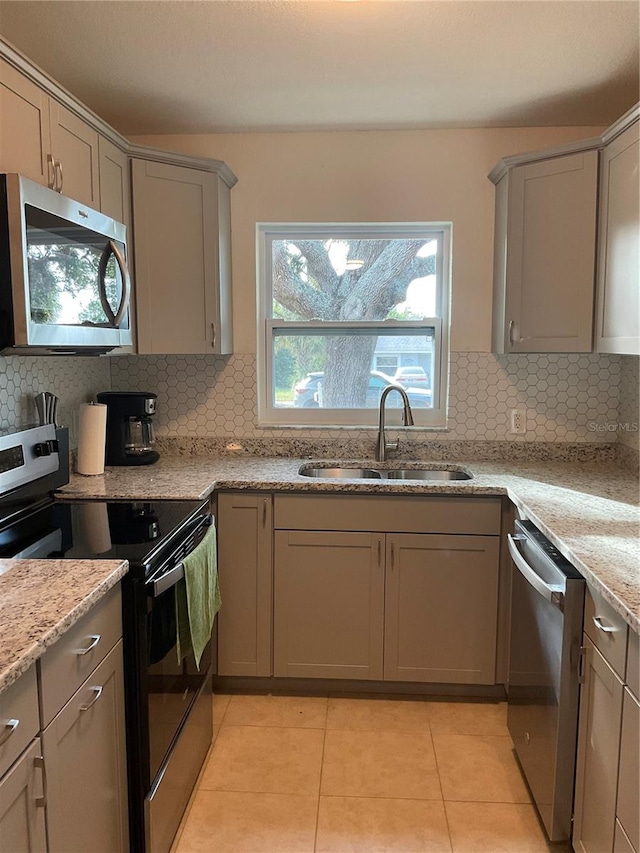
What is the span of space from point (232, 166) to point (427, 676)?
240cm

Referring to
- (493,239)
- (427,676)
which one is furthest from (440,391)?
(427,676)

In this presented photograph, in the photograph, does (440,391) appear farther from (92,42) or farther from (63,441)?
(92,42)

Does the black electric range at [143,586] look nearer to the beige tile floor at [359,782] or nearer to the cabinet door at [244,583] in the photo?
the beige tile floor at [359,782]

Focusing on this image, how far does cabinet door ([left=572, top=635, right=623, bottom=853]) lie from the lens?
1.52m

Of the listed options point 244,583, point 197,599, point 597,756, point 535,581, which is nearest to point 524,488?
point 535,581

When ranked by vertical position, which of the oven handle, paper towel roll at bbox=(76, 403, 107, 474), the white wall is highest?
the white wall

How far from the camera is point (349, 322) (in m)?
3.19

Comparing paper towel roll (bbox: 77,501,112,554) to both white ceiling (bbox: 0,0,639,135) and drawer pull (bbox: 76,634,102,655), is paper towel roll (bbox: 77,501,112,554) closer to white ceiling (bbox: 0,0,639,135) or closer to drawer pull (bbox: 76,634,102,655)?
drawer pull (bbox: 76,634,102,655)

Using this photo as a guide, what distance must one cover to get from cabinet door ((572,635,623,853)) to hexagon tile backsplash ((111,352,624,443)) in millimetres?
1539

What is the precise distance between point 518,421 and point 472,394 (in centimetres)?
25

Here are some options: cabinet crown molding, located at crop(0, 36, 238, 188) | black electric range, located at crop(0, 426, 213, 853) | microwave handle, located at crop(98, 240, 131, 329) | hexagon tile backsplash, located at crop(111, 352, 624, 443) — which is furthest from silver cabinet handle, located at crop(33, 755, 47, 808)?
hexagon tile backsplash, located at crop(111, 352, 624, 443)

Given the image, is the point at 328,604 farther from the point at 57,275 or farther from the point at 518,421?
the point at 57,275

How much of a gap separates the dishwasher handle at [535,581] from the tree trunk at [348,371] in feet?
3.94

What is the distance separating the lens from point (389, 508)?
2.61m
